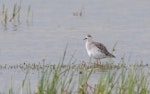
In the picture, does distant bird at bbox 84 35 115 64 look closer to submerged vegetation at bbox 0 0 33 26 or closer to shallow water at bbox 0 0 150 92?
shallow water at bbox 0 0 150 92

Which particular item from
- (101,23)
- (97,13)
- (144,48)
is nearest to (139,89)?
(144,48)

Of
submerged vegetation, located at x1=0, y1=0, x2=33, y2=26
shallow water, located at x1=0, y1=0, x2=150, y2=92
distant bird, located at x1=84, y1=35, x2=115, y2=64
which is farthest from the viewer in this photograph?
submerged vegetation, located at x1=0, y1=0, x2=33, y2=26

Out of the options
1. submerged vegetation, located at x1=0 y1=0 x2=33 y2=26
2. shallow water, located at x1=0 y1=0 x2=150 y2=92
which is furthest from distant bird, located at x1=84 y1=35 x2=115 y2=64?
submerged vegetation, located at x1=0 y1=0 x2=33 y2=26

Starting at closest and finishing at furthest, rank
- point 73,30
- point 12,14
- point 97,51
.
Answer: point 97,51, point 73,30, point 12,14

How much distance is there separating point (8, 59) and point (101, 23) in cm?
522

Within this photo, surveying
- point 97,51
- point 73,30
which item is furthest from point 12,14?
point 97,51

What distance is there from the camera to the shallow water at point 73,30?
15.8m

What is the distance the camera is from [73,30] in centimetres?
1891

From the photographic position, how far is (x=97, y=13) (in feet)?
69.4

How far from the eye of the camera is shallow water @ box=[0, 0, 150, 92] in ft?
51.7

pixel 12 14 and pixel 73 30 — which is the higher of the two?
pixel 12 14

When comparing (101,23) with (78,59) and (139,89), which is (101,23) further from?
(139,89)

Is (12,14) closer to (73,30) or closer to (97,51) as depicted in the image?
(73,30)

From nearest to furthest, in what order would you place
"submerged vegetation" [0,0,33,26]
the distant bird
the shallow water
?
1. the distant bird
2. the shallow water
3. "submerged vegetation" [0,0,33,26]
